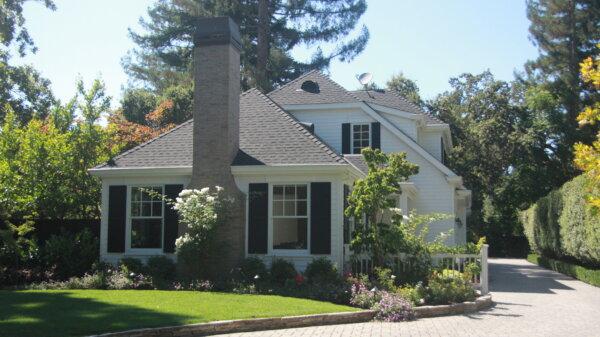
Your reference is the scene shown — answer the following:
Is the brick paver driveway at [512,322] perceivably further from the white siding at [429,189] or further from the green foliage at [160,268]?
the white siding at [429,189]

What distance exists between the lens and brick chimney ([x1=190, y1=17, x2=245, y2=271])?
15.3 metres

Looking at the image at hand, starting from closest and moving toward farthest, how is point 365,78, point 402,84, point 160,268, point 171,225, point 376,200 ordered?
point 376,200
point 160,268
point 171,225
point 365,78
point 402,84

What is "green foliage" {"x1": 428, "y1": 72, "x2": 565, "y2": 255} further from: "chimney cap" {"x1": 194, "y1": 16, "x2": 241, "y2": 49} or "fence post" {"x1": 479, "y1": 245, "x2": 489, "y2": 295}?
"chimney cap" {"x1": 194, "y1": 16, "x2": 241, "y2": 49}

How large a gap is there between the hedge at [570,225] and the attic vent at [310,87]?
10815 mm

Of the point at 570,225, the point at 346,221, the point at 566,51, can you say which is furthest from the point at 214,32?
the point at 566,51

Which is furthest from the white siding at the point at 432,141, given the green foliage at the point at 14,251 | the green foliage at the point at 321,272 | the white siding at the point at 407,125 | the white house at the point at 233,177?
the green foliage at the point at 14,251

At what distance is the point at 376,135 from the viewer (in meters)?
23.2

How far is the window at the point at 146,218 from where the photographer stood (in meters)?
16.4

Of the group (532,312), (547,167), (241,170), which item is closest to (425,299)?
(532,312)

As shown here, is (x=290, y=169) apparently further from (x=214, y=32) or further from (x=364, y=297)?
(x=214, y=32)

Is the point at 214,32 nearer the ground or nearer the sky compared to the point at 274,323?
nearer the sky

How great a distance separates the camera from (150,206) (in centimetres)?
1652

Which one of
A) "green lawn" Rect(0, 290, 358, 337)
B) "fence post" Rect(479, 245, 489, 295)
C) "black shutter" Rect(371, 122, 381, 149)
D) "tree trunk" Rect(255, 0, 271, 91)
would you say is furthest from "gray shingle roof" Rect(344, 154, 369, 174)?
"tree trunk" Rect(255, 0, 271, 91)

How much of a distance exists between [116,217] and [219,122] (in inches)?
160
